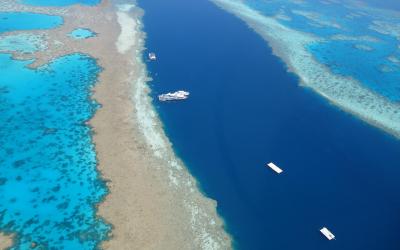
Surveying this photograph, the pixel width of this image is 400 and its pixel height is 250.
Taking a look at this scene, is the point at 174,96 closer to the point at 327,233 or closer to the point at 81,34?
the point at 327,233

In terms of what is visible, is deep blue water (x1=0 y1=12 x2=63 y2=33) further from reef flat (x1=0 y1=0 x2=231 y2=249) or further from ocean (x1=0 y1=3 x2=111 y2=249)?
ocean (x1=0 y1=3 x2=111 y2=249)

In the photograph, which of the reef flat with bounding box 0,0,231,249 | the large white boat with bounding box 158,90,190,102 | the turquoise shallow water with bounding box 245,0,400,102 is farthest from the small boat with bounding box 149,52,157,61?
the turquoise shallow water with bounding box 245,0,400,102

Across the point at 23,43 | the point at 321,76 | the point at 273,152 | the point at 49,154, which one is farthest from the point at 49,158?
the point at 321,76

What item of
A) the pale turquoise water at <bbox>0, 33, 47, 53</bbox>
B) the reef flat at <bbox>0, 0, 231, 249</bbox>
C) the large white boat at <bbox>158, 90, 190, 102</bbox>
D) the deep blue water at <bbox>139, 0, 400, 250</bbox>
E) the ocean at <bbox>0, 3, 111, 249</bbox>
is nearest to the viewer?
the ocean at <bbox>0, 3, 111, 249</bbox>

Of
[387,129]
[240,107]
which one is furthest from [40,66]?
[387,129]

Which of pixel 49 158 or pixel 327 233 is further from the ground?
pixel 327 233

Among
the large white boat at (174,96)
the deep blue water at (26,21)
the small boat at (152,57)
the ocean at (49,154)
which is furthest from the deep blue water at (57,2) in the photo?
the large white boat at (174,96)

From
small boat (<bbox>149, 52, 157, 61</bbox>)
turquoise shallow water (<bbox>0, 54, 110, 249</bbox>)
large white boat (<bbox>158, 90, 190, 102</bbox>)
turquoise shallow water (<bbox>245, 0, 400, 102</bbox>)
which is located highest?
Answer: turquoise shallow water (<bbox>245, 0, 400, 102</bbox>)
